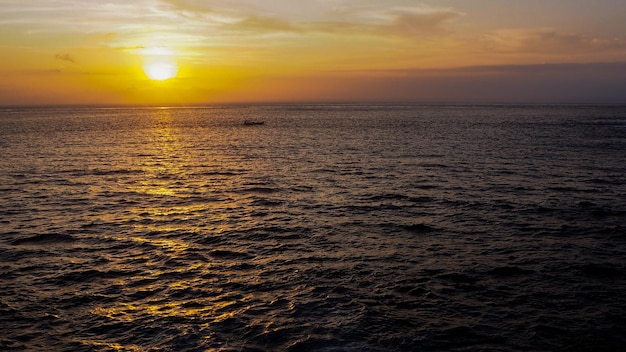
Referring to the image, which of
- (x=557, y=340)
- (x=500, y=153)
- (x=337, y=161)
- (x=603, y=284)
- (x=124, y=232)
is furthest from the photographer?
(x=500, y=153)

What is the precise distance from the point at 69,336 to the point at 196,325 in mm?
4664

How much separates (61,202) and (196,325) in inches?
1094

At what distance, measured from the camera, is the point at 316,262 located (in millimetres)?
26625

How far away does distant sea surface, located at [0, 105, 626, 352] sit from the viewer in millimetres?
18859

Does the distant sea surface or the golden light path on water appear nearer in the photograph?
the distant sea surface

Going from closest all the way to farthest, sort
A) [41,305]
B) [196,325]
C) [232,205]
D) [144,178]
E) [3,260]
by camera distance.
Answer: [196,325], [41,305], [3,260], [232,205], [144,178]

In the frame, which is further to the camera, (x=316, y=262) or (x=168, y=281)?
→ (x=316, y=262)

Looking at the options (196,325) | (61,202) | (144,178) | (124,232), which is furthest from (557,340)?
(144,178)

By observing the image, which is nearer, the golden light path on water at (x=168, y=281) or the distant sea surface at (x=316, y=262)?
the distant sea surface at (x=316, y=262)

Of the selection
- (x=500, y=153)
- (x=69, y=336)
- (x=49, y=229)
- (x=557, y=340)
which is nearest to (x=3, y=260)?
(x=49, y=229)

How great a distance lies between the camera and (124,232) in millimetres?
32656

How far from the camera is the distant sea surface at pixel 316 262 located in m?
18.9

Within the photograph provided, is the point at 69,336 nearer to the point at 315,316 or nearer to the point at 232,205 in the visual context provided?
the point at 315,316

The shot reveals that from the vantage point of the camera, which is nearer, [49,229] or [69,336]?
[69,336]
